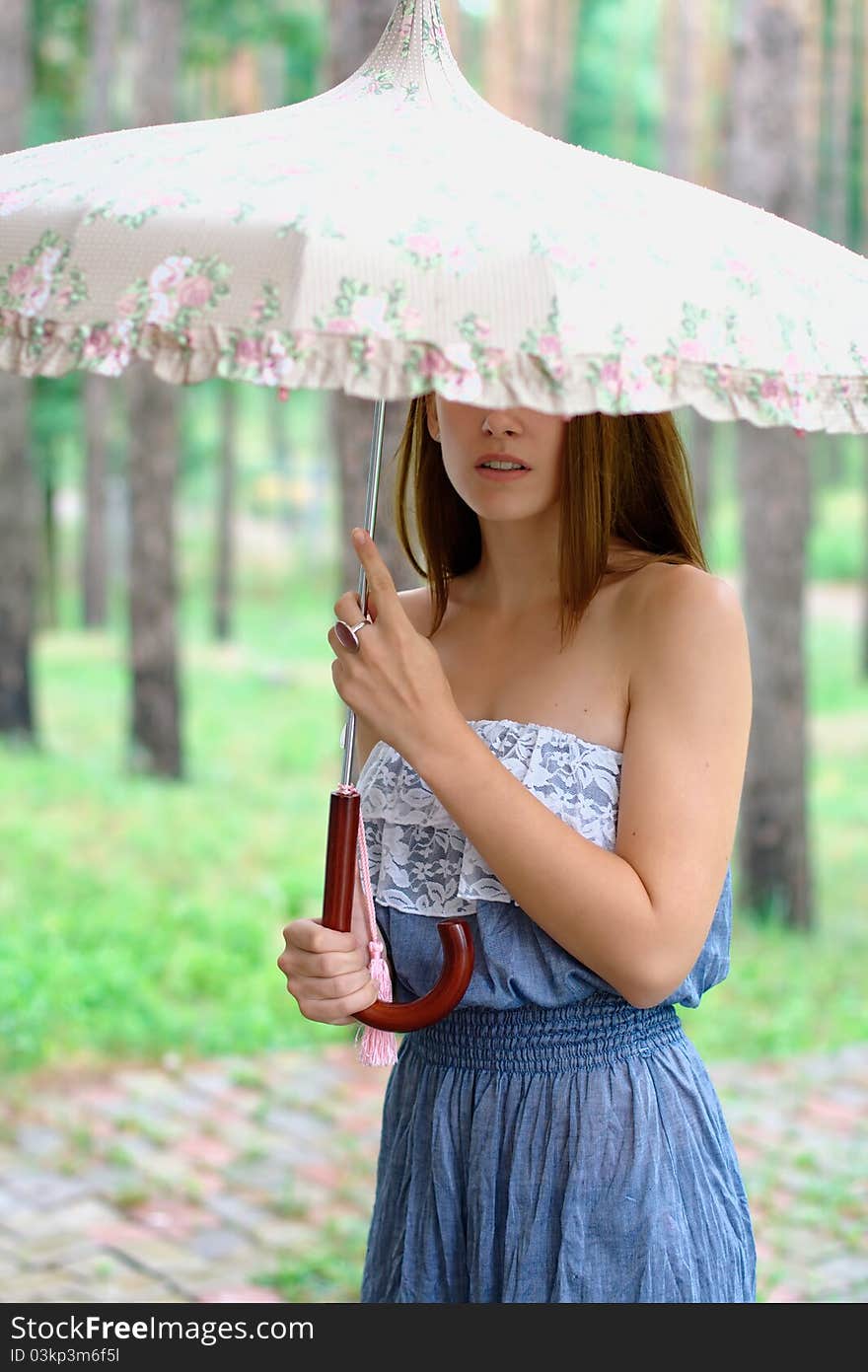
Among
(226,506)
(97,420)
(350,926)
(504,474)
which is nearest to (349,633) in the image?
(504,474)

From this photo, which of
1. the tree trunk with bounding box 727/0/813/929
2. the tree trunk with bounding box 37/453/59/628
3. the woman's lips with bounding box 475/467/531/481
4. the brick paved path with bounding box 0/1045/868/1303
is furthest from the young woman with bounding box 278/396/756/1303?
the tree trunk with bounding box 37/453/59/628

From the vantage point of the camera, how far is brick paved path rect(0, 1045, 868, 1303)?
157 inches

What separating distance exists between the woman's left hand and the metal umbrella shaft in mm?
52

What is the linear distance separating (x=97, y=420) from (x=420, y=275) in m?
16.3

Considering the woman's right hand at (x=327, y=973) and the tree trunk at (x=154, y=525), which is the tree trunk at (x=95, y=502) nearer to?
the tree trunk at (x=154, y=525)

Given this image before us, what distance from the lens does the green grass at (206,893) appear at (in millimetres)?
5828

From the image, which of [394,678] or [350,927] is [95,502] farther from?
[394,678]

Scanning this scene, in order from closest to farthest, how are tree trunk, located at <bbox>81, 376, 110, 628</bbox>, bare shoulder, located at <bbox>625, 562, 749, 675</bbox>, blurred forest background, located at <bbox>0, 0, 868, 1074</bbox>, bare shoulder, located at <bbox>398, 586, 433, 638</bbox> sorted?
bare shoulder, located at <bbox>625, 562, 749, 675</bbox>
bare shoulder, located at <bbox>398, 586, 433, 638</bbox>
blurred forest background, located at <bbox>0, 0, 868, 1074</bbox>
tree trunk, located at <bbox>81, 376, 110, 628</bbox>

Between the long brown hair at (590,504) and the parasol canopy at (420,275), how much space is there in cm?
30

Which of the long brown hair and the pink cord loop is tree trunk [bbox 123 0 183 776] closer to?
the long brown hair

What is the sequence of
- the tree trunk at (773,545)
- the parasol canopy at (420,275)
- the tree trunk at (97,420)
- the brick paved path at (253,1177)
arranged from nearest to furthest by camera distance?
the parasol canopy at (420,275), the brick paved path at (253,1177), the tree trunk at (773,545), the tree trunk at (97,420)

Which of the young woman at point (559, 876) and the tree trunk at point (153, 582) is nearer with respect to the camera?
the young woman at point (559, 876)

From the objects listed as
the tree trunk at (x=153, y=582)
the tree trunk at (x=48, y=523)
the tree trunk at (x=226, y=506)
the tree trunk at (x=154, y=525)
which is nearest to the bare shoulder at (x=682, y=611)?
the tree trunk at (x=154, y=525)

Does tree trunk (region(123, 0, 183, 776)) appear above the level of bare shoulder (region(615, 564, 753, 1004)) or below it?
above
